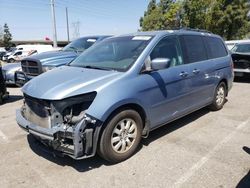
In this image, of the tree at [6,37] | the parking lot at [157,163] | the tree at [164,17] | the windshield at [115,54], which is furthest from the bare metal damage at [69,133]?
the tree at [6,37]

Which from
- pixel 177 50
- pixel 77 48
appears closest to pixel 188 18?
pixel 77 48

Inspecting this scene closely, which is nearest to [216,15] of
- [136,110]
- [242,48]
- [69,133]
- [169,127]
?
[242,48]

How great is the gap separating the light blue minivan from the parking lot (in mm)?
295

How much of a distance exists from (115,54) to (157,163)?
187 centimetres

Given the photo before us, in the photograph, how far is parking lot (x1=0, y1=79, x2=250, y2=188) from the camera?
3381 mm

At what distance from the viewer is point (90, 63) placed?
4578 millimetres

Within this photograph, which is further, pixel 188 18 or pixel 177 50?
pixel 188 18

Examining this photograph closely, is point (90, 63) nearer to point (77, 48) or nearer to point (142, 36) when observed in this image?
point (142, 36)

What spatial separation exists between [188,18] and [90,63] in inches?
1098

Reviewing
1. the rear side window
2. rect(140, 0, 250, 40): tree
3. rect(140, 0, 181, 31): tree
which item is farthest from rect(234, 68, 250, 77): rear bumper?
rect(140, 0, 181, 31): tree

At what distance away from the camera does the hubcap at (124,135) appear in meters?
3.76

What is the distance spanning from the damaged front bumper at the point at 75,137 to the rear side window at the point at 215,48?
3530 mm

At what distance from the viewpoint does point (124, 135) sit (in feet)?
12.7

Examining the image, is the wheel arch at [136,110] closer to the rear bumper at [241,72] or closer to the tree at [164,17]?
the rear bumper at [241,72]
